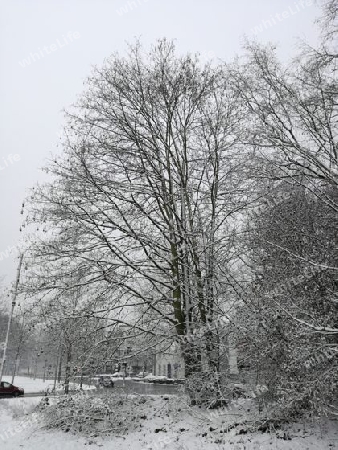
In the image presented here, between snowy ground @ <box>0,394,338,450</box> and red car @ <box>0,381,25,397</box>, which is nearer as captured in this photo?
snowy ground @ <box>0,394,338,450</box>

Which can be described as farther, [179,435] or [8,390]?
[8,390]

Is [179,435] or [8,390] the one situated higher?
[179,435]

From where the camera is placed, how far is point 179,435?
7594 mm

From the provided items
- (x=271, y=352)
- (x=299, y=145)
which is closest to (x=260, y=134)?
(x=299, y=145)

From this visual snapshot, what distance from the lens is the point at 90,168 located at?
9.84m

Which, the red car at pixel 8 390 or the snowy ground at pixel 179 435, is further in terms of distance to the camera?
the red car at pixel 8 390

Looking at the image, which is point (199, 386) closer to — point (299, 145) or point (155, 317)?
point (155, 317)

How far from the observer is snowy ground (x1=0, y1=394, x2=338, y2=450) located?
21.0ft

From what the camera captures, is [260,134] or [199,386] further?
[199,386]

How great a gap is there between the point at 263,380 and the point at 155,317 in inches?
137

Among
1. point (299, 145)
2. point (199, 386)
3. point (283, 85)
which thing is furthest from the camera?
point (199, 386)

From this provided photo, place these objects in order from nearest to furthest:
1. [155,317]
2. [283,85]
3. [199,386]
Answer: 1. [283,85]
2. [199,386]
3. [155,317]

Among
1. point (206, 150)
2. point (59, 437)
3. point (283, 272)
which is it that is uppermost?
point (206, 150)

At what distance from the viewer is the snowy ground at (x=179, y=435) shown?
6414 millimetres
